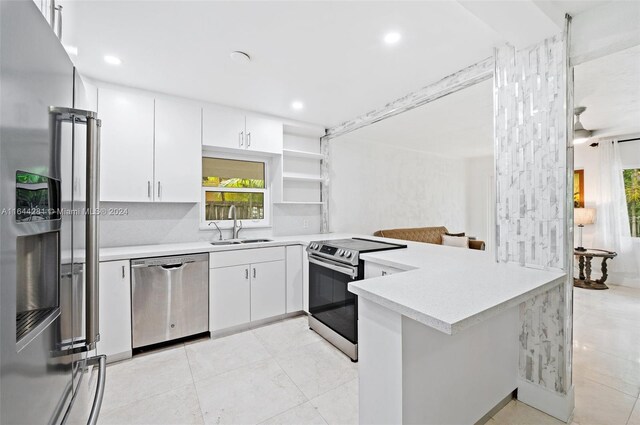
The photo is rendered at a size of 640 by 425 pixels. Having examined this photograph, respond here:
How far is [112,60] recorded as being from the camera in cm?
212

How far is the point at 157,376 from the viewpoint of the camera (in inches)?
81.5

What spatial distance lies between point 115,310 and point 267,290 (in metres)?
1.30

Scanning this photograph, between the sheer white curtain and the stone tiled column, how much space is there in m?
4.18

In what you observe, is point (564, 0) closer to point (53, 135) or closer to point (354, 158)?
point (53, 135)

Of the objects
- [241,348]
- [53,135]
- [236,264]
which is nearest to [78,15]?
[53,135]

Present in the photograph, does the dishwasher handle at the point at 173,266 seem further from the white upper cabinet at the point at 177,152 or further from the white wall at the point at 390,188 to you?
the white wall at the point at 390,188

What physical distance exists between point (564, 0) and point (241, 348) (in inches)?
127

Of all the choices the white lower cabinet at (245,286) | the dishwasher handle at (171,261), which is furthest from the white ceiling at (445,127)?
the dishwasher handle at (171,261)

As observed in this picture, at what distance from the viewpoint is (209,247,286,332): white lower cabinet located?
2.67 metres

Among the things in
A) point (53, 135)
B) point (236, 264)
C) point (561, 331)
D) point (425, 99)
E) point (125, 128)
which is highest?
point (425, 99)

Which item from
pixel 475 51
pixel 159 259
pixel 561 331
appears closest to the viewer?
pixel 561 331

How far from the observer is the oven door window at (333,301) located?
2.25 meters

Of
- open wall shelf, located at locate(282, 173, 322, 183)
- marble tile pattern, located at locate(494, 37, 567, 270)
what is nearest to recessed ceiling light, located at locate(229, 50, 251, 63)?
open wall shelf, located at locate(282, 173, 322, 183)

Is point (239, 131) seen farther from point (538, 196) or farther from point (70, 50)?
point (538, 196)
